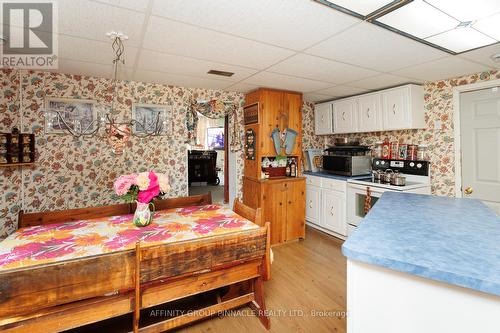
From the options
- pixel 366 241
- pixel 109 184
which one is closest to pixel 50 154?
pixel 109 184

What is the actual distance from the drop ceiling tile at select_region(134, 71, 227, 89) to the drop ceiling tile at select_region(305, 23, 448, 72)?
4.92ft

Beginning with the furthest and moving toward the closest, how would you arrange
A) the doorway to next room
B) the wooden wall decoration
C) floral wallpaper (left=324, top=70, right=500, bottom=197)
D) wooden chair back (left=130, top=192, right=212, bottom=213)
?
the doorway to next room, the wooden wall decoration, floral wallpaper (left=324, top=70, right=500, bottom=197), wooden chair back (left=130, top=192, right=212, bottom=213)

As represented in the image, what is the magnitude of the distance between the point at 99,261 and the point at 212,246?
2.00ft

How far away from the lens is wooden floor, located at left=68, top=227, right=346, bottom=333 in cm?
193

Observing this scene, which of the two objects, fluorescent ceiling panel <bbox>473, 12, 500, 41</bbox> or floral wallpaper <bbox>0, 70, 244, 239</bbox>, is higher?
fluorescent ceiling panel <bbox>473, 12, 500, 41</bbox>

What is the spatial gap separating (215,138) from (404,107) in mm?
5365

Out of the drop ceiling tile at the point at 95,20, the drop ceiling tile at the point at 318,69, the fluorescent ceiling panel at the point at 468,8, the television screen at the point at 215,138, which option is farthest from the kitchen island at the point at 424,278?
the television screen at the point at 215,138

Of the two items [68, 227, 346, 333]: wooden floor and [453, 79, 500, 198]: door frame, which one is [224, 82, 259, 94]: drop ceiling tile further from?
[453, 79, 500, 198]: door frame

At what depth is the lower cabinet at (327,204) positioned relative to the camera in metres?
3.72

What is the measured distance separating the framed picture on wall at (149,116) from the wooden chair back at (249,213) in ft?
5.59

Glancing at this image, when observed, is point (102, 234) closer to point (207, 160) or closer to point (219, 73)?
point (219, 73)

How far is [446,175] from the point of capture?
3146 millimetres

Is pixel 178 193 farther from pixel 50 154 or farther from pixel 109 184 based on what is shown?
pixel 50 154

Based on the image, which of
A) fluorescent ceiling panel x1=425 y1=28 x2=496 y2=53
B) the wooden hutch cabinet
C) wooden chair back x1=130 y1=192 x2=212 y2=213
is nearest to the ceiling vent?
the wooden hutch cabinet
